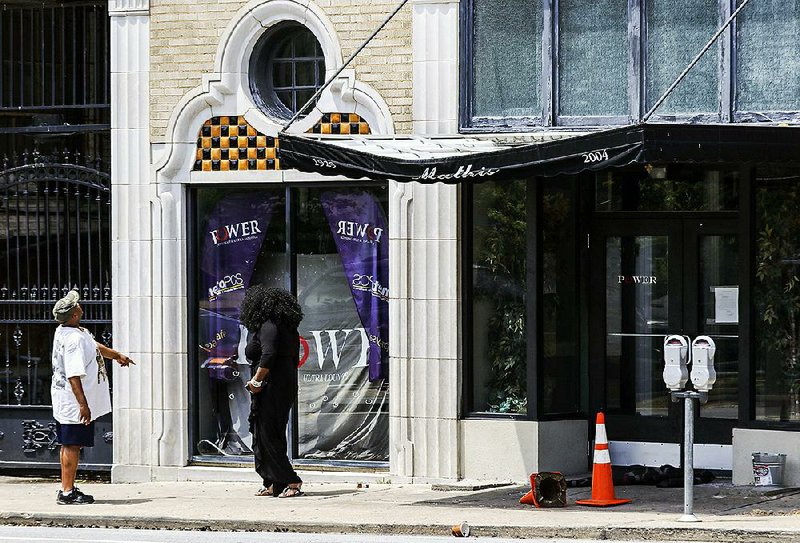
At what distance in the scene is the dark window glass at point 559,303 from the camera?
14.4 meters

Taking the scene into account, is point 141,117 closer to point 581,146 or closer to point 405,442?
point 405,442

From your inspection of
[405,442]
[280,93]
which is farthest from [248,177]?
[405,442]

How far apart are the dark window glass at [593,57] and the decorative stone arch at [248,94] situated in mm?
1742

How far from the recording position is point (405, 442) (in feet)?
47.6

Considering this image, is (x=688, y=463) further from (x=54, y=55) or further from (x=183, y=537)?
(x=54, y=55)

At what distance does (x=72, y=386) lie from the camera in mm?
Answer: 13336

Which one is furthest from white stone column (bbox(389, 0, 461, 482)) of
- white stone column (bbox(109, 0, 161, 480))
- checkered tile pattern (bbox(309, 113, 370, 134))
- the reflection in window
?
white stone column (bbox(109, 0, 161, 480))

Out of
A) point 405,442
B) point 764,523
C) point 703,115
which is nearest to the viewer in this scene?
point 764,523

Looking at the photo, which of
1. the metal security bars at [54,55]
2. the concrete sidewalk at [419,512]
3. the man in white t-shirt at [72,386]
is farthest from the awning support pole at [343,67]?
the concrete sidewalk at [419,512]

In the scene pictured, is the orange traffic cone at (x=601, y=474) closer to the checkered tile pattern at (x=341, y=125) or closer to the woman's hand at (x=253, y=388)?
the woman's hand at (x=253, y=388)

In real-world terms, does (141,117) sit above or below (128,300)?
above

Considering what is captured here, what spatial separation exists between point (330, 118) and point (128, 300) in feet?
9.07

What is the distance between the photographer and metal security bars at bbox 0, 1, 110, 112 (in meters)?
16.0

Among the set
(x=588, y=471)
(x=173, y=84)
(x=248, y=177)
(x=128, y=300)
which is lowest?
(x=588, y=471)
